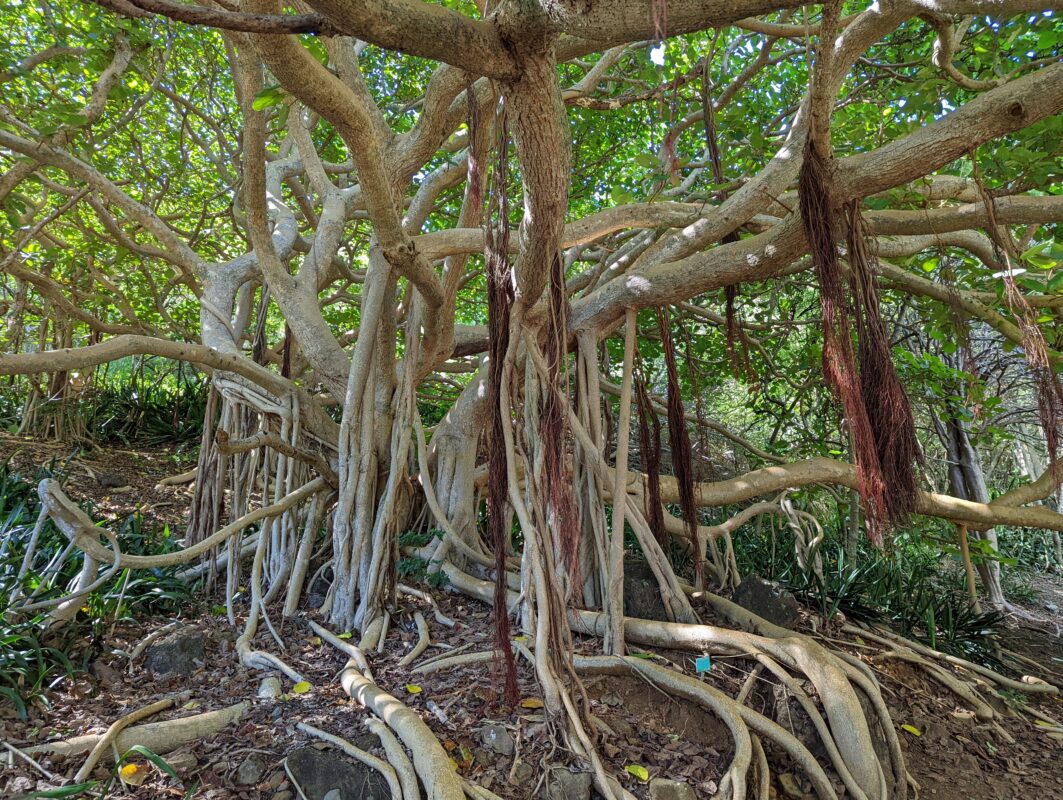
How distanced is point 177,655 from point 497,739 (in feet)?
5.00

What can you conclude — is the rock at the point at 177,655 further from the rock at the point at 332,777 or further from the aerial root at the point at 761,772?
the aerial root at the point at 761,772

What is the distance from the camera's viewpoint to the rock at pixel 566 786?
2215 mm

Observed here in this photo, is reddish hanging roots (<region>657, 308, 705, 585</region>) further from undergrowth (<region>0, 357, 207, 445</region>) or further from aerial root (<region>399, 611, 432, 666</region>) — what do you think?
undergrowth (<region>0, 357, 207, 445</region>)

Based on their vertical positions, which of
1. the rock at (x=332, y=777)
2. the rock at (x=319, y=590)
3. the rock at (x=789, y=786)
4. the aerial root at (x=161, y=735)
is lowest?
the rock at (x=789, y=786)

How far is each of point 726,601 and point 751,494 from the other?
770mm

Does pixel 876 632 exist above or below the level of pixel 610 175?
below

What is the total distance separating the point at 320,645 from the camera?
322cm

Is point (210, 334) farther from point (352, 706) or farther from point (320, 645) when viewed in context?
point (352, 706)

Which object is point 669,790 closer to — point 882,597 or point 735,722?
point 735,722

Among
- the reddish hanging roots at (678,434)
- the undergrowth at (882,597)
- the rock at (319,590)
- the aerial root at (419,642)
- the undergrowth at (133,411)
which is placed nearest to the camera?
the aerial root at (419,642)

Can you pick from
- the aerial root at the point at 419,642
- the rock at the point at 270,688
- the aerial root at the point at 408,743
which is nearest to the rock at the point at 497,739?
the aerial root at the point at 408,743

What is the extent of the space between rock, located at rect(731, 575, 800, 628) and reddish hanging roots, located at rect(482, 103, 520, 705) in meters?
1.66

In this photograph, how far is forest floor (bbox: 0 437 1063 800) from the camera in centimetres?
227

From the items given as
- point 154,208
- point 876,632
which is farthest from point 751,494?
point 154,208
